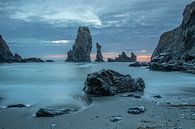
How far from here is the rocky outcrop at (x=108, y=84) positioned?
83.5 feet

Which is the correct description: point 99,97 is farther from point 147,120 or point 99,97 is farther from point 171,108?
point 147,120

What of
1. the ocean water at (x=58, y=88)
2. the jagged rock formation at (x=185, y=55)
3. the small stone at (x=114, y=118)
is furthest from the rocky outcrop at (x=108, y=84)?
the jagged rock formation at (x=185, y=55)

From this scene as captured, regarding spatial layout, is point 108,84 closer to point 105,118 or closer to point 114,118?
point 105,118

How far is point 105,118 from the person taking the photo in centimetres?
1577

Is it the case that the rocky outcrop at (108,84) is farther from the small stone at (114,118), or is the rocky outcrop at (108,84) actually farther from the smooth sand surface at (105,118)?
the small stone at (114,118)

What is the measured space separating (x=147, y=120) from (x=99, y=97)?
9580 mm

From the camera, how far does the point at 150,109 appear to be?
18125mm

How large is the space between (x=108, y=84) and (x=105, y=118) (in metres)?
10.2

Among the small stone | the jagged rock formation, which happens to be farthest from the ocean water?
the jagged rock formation

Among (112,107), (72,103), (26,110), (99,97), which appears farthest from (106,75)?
(26,110)

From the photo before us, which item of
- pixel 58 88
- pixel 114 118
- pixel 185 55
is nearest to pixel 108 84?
pixel 58 88

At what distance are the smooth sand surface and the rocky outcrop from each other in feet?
17.5

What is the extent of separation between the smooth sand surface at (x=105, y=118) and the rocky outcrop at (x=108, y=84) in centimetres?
534

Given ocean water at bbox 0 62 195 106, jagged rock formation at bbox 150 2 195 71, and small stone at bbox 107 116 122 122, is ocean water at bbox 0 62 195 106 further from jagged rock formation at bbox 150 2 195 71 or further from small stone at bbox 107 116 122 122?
jagged rock formation at bbox 150 2 195 71
